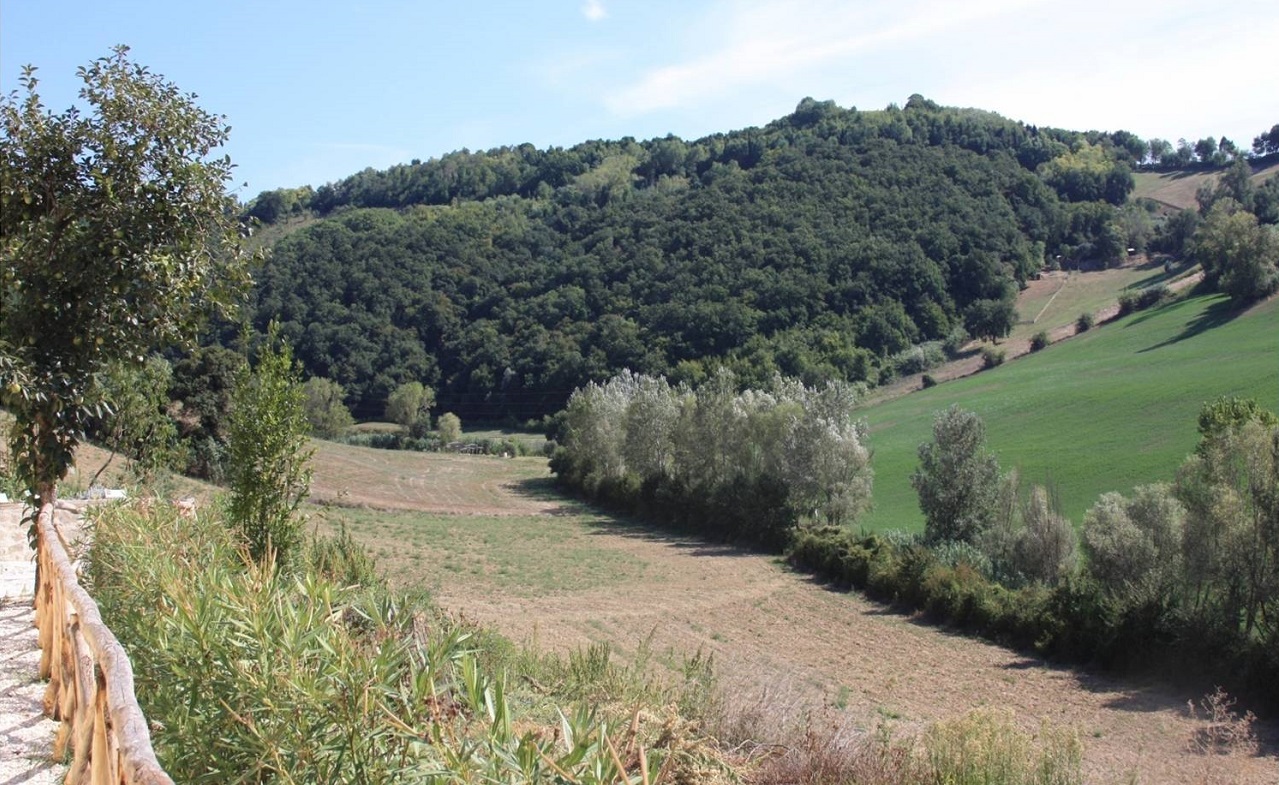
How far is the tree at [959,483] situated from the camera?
36.0 m

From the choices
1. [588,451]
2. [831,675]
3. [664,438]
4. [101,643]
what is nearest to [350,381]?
[588,451]

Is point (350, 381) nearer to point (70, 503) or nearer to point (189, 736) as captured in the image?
point (70, 503)

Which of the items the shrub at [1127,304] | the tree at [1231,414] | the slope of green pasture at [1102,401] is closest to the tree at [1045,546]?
the tree at [1231,414]

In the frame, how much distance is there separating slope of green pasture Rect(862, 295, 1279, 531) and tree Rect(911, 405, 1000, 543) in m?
4.30

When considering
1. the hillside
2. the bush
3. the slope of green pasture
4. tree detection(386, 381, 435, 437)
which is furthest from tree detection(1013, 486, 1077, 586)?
the hillside

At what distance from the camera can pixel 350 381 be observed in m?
97.7

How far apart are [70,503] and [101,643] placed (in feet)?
33.4

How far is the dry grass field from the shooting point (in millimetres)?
16609

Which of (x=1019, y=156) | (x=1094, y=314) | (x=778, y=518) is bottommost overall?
(x=778, y=518)

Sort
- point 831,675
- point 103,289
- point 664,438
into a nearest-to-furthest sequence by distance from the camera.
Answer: point 103,289 < point 831,675 < point 664,438

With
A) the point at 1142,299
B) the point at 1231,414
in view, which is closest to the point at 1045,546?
the point at 1231,414

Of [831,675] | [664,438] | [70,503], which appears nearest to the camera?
[70,503]

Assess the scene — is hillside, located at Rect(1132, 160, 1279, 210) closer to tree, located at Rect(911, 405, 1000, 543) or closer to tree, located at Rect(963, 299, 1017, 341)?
tree, located at Rect(963, 299, 1017, 341)

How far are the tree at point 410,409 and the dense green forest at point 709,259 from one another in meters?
5.41
